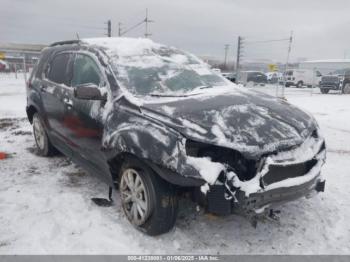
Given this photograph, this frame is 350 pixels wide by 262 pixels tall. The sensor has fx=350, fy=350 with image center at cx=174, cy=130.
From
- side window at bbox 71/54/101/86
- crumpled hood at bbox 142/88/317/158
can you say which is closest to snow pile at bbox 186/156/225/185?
crumpled hood at bbox 142/88/317/158

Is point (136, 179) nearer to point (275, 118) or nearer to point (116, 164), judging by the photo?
point (116, 164)

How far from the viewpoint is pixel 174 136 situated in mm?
2973

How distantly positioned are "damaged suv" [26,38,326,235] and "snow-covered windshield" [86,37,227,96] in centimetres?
1

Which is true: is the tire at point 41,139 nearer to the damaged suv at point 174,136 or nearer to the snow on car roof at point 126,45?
the damaged suv at point 174,136

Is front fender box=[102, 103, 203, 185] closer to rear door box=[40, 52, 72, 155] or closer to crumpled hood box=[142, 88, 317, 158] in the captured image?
crumpled hood box=[142, 88, 317, 158]

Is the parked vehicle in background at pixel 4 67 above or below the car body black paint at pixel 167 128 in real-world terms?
below

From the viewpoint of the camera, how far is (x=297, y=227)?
146 inches

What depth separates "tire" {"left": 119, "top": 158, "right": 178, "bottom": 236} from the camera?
3145 mm

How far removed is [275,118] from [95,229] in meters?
2.10

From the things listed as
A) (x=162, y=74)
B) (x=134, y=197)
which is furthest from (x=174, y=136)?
(x=162, y=74)

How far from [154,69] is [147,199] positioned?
1.68 m

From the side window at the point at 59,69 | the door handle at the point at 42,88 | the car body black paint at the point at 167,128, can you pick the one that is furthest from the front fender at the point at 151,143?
the door handle at the point at 42,88

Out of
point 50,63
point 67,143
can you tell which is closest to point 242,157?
point 67,143

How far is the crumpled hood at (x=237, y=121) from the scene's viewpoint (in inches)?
116
